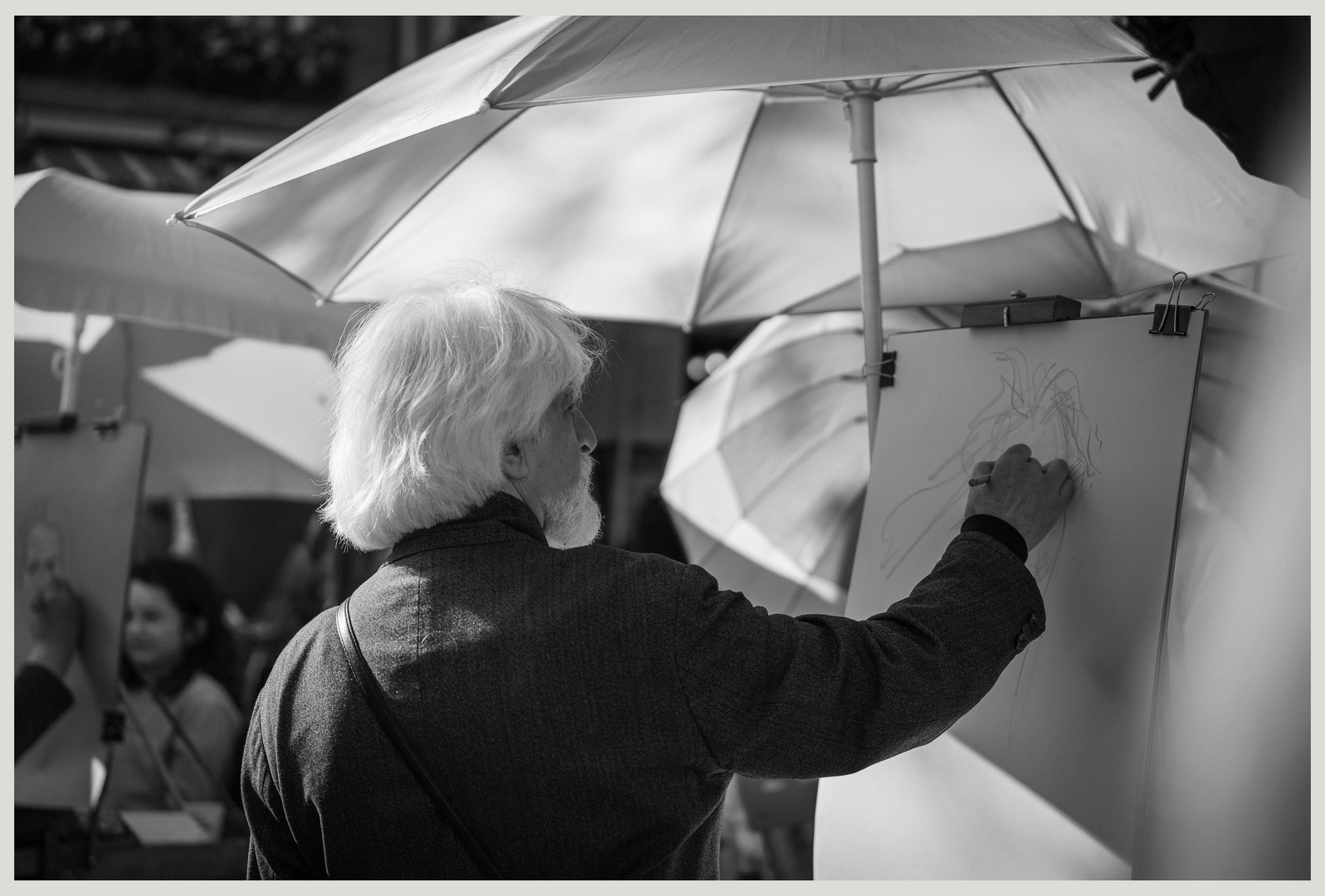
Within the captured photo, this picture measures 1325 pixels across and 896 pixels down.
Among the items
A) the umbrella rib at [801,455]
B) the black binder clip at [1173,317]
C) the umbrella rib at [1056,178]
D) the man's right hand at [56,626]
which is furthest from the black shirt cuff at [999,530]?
the man's right hand at [56,626]

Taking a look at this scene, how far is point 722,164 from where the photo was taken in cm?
259

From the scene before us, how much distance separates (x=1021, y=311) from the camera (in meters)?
1.87

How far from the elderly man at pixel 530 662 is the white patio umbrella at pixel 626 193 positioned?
415 mm

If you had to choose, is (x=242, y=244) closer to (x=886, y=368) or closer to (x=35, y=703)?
(x=886, y=368)

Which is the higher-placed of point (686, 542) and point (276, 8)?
point (276, 8)

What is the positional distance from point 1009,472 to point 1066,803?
0.46 m

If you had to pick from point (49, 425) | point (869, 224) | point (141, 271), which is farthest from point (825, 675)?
point (49, 425)

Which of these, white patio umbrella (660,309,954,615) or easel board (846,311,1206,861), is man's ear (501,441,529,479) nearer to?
easel board (846,311,1206,861)

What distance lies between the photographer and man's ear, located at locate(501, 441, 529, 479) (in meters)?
1.50

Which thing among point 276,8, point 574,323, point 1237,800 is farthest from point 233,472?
point 1237,800

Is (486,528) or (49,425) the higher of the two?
(486,528)

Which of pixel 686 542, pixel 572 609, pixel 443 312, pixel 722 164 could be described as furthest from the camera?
pixel 686 542

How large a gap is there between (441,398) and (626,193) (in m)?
1.25

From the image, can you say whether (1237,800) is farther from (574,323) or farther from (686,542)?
(686,542)
